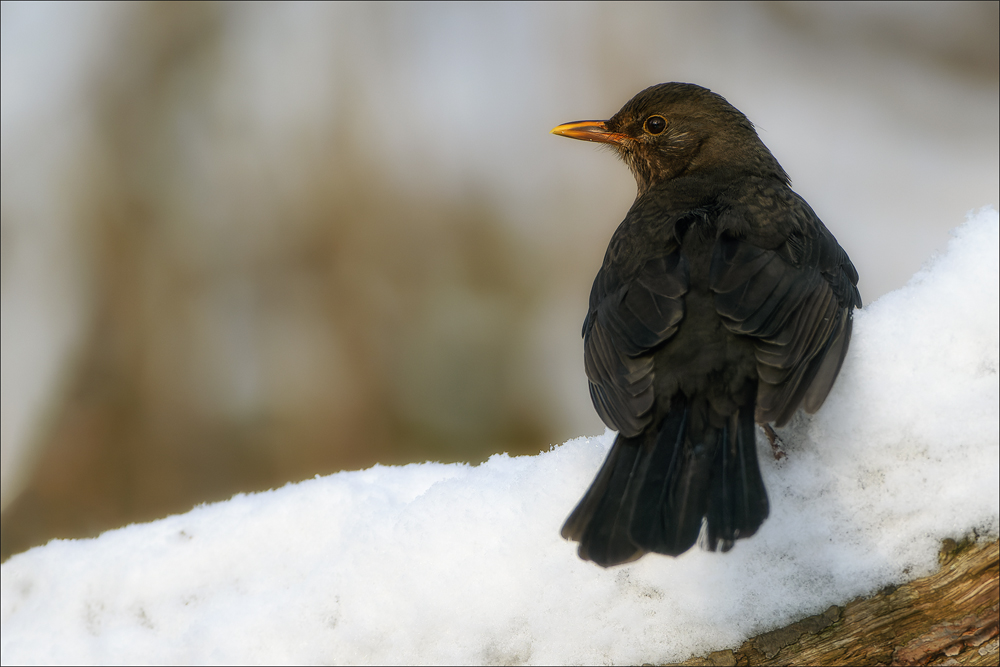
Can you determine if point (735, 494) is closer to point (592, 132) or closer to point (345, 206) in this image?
point (592, 132)

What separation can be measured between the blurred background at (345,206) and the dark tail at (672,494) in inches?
159

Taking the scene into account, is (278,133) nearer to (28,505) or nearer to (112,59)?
(112,59)

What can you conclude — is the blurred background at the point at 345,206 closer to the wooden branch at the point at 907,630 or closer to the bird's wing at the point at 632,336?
the bird's wing at the point at 632,336

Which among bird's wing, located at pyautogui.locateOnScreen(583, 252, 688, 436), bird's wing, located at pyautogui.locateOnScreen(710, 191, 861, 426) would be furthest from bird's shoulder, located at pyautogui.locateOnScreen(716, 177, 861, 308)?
bird's wing, located at pyautogui.locateOnScreen(583, 252, 688, 436)

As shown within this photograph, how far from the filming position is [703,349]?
2.30 meters

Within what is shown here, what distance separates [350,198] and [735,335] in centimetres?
431

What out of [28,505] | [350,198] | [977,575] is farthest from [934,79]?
[28,505]

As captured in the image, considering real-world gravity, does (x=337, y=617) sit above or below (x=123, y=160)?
below

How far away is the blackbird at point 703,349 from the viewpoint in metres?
1.82

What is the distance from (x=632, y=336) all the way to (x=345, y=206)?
13.4ft

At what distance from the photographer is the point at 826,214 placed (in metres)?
5.92

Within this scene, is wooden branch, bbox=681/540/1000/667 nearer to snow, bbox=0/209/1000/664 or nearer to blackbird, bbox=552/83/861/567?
snow, bbox=0/209/1000/664

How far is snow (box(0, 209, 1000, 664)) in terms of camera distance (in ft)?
5.83

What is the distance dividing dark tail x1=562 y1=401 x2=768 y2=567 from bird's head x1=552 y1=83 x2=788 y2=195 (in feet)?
5.46
